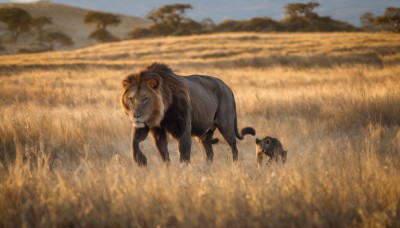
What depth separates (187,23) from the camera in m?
64.1

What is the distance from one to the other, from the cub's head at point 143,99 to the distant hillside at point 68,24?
2577 inches

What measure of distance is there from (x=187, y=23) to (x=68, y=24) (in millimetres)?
35605

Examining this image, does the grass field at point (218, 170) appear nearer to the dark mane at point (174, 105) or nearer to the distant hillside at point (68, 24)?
the dark mane at point (174, 105)

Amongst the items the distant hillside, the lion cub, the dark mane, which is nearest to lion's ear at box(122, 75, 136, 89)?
the dark mane

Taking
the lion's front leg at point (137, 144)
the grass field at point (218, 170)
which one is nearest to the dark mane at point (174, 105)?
the lion's front leg at point (137, 144)

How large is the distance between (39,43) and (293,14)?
133ft

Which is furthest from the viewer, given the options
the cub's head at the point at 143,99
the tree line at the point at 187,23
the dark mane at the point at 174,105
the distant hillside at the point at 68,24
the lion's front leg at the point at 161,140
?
the distant hillside at the point at 68,24

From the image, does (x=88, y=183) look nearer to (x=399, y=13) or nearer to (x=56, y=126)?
(x=56, y=126)

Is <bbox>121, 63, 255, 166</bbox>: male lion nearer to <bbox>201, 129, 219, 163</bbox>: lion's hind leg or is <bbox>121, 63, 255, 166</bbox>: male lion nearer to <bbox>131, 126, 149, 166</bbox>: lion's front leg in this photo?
<bbox>131, 126, 149, 166</bbox>: lion's front leg

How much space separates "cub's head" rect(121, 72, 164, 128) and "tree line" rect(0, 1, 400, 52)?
2122 inches

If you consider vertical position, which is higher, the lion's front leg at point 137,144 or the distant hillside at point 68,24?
the distant hillside at point 68,24

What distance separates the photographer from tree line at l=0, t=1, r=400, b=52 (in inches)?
2307

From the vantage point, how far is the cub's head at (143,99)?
5105 mm

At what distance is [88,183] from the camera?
408 centimetres
